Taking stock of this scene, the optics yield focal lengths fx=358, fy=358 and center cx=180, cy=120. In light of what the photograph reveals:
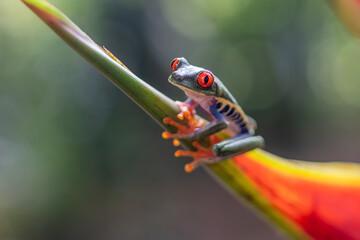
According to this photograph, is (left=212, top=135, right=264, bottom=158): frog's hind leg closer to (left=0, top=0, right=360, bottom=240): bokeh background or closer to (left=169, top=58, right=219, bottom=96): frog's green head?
(left=169, top=58, right=219, bottom=96): frog's green head

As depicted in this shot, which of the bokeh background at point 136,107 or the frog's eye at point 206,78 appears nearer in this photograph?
the frog's eye at point 206,78

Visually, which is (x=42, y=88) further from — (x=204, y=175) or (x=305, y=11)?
(x=305, y=11)

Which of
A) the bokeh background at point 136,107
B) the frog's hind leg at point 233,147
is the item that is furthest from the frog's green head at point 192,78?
the bokeh background at point 136,107

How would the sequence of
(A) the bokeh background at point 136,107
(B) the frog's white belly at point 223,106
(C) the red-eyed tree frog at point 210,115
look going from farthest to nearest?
(A) the bokeh background at point 136,107, (B) the frog's white belly at point 223,106, (C) the red-eyed tree frog at point 210,115

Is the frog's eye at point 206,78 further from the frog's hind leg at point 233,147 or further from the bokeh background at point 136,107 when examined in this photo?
the bokeh background at point 136,107

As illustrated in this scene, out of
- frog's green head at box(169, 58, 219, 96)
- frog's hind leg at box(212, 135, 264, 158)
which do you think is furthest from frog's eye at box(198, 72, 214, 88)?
frog's hind leg at box(212, 135, 264, 158)

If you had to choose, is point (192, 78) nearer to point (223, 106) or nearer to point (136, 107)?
point (223, 106)

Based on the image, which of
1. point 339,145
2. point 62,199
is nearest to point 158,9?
point 62,199
